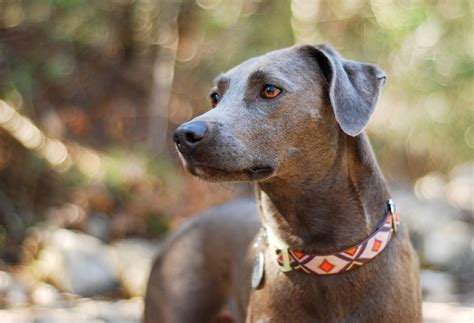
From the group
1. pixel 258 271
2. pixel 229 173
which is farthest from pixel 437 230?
pixel 229 173

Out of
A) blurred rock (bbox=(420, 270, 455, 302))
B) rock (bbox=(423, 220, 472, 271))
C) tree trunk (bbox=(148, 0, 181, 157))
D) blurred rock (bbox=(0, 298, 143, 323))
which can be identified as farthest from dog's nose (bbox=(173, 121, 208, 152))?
tree trunk (bbox=(148, 0, 181, 157))

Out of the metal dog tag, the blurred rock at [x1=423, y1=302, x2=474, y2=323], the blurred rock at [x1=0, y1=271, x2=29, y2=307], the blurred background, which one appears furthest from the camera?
the blurred background

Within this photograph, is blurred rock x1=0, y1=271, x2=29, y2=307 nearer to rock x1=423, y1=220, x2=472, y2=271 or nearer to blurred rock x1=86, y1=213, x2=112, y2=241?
blurred rock x1=86, y1=213, x2=112, y2=241

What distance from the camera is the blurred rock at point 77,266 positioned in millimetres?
5844

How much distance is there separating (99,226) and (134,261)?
1016mm

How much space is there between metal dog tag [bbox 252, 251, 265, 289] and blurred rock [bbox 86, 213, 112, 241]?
412cm

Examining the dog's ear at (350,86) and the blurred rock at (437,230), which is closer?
the dog's ear at (350,86)

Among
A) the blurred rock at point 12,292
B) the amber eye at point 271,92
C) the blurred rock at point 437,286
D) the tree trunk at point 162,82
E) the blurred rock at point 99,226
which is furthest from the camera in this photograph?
the tree trunk at point 162,82

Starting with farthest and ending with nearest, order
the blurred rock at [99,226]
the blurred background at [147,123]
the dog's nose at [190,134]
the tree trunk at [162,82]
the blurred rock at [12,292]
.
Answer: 1. the tree trunk at [162,82]
2. the blurred rock at [99,226]
3. the blurred background at [147,123]
4. the blurred rock at [12,292]
5. the dog's nose at [190,134]

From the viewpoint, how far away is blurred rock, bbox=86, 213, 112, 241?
7.02m

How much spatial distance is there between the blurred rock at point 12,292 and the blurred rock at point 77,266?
264 millimetres

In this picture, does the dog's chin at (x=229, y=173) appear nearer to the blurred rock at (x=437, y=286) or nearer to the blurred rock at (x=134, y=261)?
the blurred rock at (x=134, y=261)

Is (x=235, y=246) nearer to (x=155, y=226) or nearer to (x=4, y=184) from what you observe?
(x=155, y=226)

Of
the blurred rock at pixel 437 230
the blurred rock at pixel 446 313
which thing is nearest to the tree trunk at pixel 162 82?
the blurred rock at pixel 437 230
